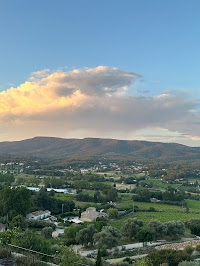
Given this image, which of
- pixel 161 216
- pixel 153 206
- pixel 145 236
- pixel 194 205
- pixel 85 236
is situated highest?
pixel 85 236

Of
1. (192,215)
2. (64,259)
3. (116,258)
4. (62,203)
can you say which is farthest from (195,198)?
(64,259)

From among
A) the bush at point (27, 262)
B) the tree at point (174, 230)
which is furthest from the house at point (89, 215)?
the bush at point (27, 262)

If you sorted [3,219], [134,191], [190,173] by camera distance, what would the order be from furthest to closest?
[190,173] → [134,191] → [3,219]

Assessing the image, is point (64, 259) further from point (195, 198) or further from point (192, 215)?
point (195, 198)

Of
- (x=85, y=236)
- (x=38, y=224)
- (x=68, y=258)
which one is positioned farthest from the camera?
(x=38, y=224)

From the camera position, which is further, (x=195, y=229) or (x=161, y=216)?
(x=161, y=216)

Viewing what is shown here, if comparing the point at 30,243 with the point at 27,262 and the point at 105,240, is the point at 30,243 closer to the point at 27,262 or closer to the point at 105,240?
the point at 27,262

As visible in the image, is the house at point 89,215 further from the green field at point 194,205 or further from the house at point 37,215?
the green field at point 194,205

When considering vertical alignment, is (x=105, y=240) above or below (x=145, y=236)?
above

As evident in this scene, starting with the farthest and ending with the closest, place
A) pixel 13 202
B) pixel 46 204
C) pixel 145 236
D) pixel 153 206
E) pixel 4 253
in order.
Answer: pixel 153 206 → pixel 46 204 → pixel 13 202 → pixel 145 236 → pixel 4 253

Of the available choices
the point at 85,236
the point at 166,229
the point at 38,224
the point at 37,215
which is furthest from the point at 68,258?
the point at 37,215

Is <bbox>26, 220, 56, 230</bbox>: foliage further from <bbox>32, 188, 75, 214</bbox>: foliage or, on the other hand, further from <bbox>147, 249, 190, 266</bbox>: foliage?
<bbox>147, 249, 190, 266</bbox>: foliage
